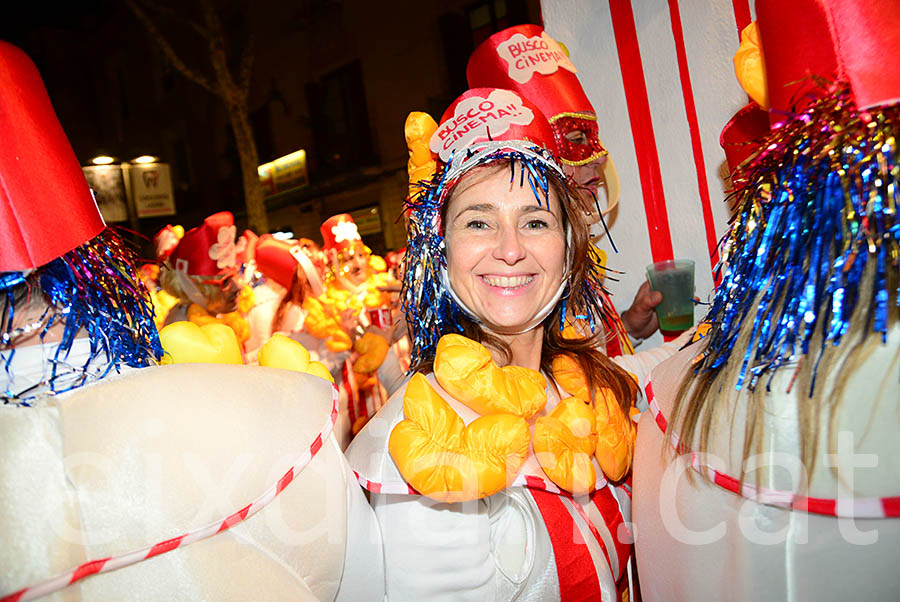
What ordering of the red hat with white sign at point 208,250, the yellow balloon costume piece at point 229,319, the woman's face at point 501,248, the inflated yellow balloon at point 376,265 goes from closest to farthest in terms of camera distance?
1. the woman's face at point 501,248
2. the red hat with white sign at point 208,250
3. the yellow balloon costume piece at point 229,319
4. the inflated yellow balloon at point 376,265

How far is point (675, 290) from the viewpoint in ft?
8.10

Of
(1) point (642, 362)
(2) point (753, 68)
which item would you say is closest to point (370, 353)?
(1) point (642, 362)

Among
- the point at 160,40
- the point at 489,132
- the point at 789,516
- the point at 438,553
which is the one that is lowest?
the point at 438,553

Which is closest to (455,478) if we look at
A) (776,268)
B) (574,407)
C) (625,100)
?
(574,407)

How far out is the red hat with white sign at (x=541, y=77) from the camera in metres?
2.46

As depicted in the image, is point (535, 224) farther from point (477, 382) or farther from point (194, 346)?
point (194, 346)

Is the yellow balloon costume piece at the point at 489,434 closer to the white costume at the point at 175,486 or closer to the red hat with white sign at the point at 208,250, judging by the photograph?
the white costume at the point at 175,486

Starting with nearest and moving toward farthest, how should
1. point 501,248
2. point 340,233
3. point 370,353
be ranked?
point 501,248 → point 370,353 → point 340,233

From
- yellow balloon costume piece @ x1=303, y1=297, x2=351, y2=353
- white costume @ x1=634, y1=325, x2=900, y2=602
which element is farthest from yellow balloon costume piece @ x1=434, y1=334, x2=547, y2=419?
yellow balloon costume piece @ x1=303, y1=297, x2=351, y2=353

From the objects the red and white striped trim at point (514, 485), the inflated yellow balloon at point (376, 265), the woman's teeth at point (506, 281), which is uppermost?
the inflated yellow balloon at point (376, 265)

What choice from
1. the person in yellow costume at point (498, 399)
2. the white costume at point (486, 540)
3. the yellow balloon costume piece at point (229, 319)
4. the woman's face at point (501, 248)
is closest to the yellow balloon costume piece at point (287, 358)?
the person in yellow costume at point (498, 399)

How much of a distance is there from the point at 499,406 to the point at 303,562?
552mm

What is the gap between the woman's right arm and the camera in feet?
4.56

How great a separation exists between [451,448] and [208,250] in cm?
411
